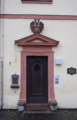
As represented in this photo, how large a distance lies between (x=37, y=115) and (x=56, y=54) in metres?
2.58

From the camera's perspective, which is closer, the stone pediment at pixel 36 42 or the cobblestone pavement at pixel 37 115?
the cobblestone pavement at pixel 37 115

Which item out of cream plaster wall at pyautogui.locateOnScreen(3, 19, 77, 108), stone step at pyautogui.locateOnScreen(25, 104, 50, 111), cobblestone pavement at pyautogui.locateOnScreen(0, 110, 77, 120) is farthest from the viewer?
cream plaster wall at pyautogui.locateOnScreen(3, 19, 77, 108)

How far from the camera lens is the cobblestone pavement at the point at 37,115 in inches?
163

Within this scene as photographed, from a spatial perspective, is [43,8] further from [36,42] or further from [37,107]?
[37,107]

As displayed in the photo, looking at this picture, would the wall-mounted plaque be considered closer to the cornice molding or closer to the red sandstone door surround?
the red sandstone door surround

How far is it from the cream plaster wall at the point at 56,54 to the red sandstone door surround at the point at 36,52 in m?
0.18

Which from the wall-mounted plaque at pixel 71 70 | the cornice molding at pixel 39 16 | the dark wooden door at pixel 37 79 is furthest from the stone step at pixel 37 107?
the cornice molding at pixel 39 16

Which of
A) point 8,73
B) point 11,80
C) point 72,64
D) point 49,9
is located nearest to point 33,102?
point 11,80

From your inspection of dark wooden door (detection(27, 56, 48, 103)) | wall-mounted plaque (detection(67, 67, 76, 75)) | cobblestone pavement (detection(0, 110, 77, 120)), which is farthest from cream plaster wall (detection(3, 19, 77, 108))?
dark wooden door (detection(27, 56, 48, 103))

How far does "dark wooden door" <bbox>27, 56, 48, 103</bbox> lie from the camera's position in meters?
5.07

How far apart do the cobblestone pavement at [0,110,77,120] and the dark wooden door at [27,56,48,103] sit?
0.68 meters

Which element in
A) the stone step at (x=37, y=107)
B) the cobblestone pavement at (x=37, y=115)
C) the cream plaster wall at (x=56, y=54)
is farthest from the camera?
the cream plaster wall at (x=56, y=54)

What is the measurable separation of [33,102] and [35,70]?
1.40m

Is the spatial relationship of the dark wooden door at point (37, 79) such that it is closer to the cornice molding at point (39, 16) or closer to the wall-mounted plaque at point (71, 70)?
the wall-mounted plaque at point (71, 70)
